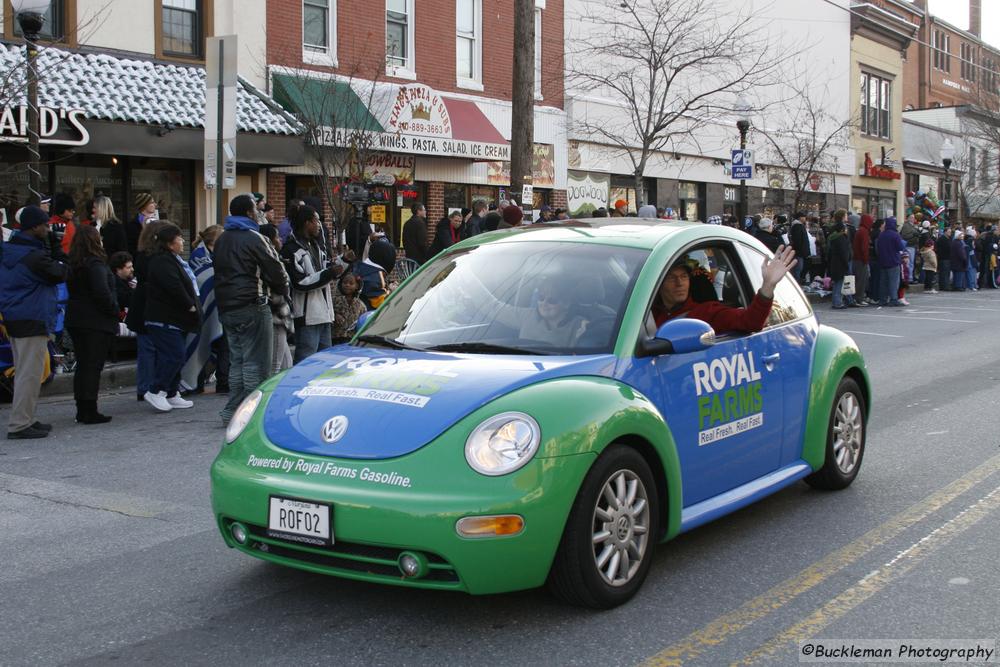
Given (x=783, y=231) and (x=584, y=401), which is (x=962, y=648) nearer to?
(x=584, y=401)

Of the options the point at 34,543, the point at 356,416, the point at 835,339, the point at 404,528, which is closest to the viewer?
the point at 404,528

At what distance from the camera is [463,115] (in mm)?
22625

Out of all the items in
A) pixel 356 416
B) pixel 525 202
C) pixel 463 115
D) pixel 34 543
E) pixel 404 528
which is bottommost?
pixel 34 543

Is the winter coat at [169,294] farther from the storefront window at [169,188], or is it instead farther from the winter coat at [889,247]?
the winter coat at [889,247]

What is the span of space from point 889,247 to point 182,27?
14637 mm

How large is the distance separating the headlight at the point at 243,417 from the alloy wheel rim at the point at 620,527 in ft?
5.22

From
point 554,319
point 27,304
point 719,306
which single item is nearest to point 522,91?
point 27,304

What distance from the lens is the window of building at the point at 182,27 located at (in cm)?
1805

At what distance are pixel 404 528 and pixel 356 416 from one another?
573 mm

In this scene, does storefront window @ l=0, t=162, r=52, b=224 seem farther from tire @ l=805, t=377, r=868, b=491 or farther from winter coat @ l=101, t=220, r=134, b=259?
tire @ l=805, t=377, r=868, b=491

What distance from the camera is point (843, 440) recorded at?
21.4ft

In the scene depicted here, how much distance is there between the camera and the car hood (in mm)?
4348

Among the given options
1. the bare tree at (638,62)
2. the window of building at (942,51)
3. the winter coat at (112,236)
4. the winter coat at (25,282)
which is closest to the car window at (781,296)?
the winter coat at (25,282)

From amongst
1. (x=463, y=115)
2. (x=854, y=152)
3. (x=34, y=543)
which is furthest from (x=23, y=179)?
(x=854, y=152)
